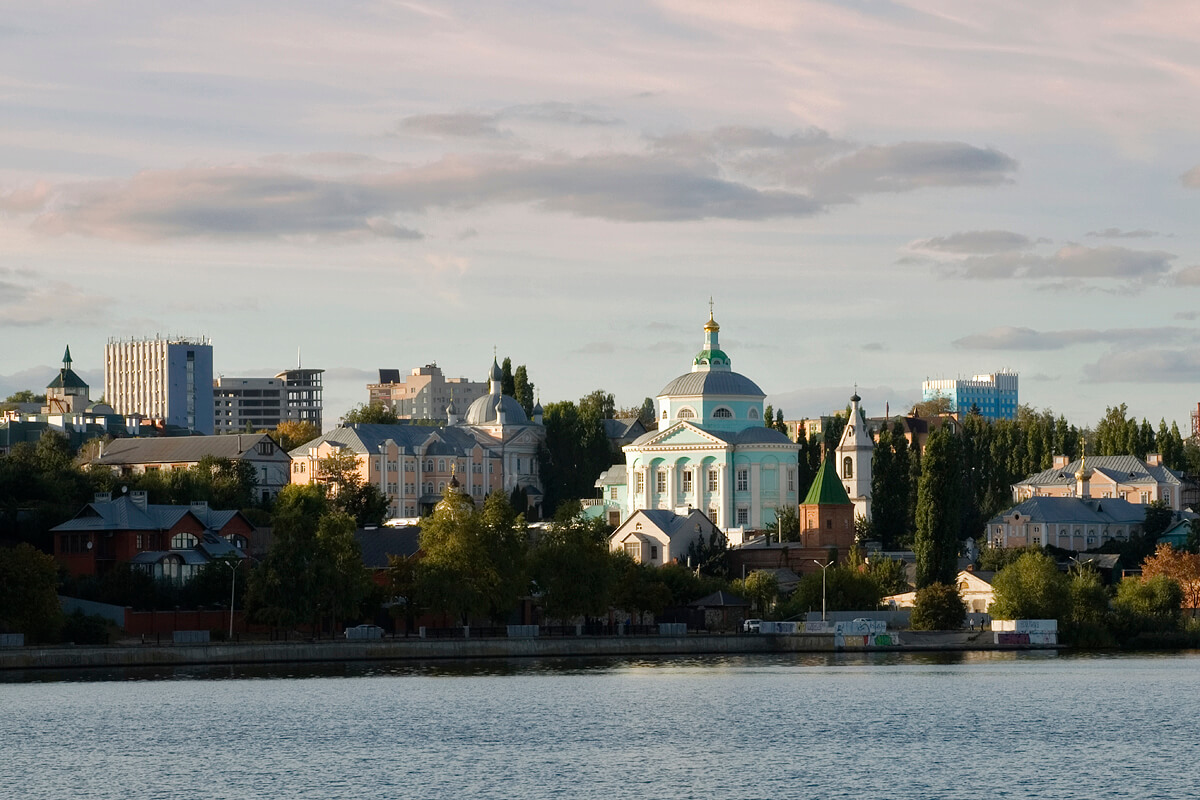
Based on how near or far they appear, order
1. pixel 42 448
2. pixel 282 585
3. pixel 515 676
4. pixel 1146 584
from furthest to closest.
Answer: pixel 42 448
pixel 1146 584
pixel 282 585
pixel 515 676

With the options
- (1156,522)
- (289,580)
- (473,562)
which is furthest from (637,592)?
(1156,522)

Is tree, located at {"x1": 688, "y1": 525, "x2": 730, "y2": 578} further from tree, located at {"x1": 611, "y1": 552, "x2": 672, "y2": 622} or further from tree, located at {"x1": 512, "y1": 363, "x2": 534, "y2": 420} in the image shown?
tree, located at {"x1": 512, "y1": 363, "x2": 534, "y2": 420}

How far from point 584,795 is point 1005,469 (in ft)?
355

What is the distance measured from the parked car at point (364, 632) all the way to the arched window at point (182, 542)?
1388 centimetres

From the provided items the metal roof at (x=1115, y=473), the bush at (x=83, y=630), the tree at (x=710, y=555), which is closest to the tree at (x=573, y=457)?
the metal roof at (x=1115, y=473)

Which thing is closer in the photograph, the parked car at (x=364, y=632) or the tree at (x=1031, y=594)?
the parked car at (x=364, y=632)

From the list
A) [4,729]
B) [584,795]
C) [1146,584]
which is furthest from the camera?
[1146,584]

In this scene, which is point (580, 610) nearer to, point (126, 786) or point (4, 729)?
point (4, 729)

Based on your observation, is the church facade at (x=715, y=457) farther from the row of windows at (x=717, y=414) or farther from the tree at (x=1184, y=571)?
the tree at (x=1184, y=571)

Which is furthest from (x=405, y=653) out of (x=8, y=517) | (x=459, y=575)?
(x=8, y=517)

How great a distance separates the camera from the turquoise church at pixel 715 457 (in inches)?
5650

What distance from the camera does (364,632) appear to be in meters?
95.4

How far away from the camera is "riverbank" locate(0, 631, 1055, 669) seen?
3327 inches

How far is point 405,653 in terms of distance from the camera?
9238 cm
